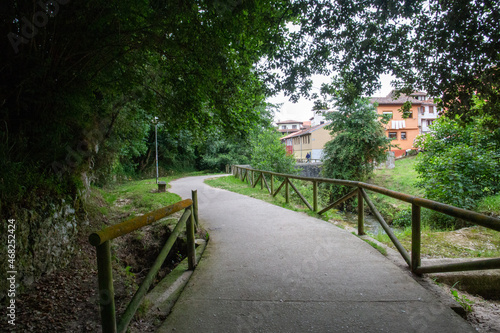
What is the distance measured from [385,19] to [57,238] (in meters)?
6.57

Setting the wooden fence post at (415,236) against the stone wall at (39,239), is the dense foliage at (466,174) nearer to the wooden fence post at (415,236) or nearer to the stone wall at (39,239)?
the wooden fence post at (415,236)

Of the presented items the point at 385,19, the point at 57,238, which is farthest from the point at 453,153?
the point at 57,238

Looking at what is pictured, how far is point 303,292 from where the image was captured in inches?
110

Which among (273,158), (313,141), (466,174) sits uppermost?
(313,141)

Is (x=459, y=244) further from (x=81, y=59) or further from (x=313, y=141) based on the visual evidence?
(x=313, y=141)

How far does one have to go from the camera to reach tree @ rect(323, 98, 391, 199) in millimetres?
16750

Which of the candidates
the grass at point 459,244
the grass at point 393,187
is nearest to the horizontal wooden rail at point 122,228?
the grass at point 459,244

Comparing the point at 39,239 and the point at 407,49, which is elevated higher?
the point at 407,49

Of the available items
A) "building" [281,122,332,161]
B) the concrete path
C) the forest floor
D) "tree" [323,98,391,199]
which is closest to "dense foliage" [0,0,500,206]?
the forest floor

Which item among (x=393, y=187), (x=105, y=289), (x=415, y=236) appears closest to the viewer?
(x=105, y=289)

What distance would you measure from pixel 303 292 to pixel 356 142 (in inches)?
630

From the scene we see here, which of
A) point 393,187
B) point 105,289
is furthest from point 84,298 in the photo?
point 393,187

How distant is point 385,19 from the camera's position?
4.55 metres

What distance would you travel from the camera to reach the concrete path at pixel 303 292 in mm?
2242
